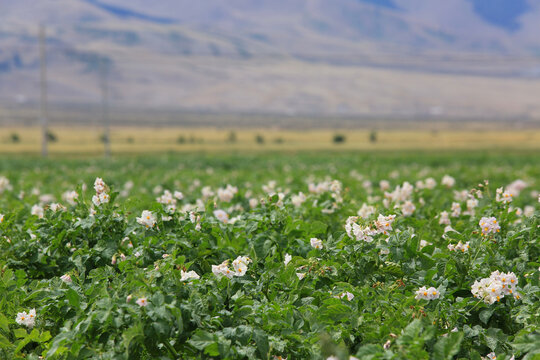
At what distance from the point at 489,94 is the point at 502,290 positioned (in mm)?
184995

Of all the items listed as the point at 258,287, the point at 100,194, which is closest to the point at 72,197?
the point at 100,194

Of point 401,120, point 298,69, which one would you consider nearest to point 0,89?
point 298,69

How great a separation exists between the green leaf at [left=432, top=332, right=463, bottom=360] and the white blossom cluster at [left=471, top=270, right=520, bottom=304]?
59cm

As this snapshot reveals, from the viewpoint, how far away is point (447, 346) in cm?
271

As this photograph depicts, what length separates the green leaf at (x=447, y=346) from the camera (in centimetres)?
268

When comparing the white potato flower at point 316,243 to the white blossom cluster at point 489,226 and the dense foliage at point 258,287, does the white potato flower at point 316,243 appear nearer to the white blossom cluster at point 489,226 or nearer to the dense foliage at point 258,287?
the dense foliage at point 258,287

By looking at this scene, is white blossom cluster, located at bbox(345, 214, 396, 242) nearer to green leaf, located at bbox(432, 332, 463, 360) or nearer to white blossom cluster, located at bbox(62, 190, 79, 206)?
green leaf, located at bbox(432, 332, 463, 360)

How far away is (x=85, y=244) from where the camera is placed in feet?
12.9

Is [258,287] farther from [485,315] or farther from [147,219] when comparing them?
[485,315]

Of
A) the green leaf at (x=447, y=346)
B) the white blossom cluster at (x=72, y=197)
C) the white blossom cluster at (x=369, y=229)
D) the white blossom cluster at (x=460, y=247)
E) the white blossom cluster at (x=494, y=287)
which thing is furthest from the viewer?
the white blossom cluster at (x=72, y=197)

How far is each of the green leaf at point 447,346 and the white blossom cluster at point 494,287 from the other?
1.95ft

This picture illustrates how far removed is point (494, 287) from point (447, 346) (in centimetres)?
66

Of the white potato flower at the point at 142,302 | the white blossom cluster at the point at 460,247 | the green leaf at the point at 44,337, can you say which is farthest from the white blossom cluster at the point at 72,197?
the white blossom cluster at the point at 460,247

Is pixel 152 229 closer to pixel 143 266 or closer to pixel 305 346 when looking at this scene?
pixel 143 266
